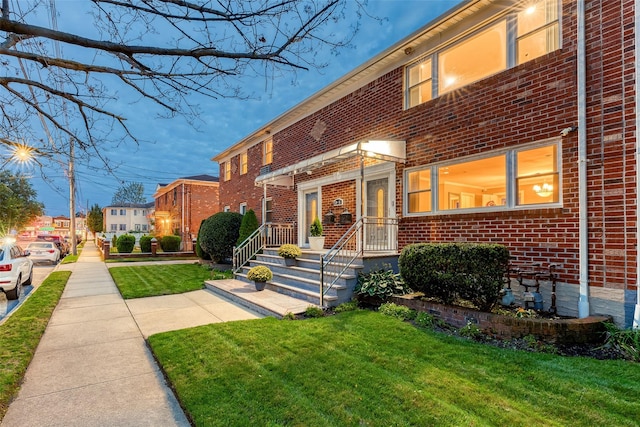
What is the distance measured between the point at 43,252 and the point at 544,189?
22.4 metres

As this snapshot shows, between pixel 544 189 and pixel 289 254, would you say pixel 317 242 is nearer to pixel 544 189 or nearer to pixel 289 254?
pixel 289 254

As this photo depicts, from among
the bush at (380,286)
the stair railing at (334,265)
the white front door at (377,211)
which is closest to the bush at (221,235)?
the white front door at (377,211)

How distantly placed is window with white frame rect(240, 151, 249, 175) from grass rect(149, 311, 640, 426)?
12057 millimetres

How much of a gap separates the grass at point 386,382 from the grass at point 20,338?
1427 mm

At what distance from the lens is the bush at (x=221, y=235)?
1354 centimetres

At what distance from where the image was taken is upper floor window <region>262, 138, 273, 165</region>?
46.1 ft

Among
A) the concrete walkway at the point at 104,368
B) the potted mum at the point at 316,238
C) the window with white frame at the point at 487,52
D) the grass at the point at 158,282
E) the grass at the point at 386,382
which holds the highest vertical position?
the window with white frame at the point at 487,52

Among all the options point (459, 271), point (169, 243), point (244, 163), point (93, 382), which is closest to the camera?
point (93, 382)

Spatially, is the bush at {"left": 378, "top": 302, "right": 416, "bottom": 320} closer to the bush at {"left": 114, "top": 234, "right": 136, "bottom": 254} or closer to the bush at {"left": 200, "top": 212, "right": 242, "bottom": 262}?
the bush at {"left": 200, "top": 212, "right": 242, "bottom": 262}

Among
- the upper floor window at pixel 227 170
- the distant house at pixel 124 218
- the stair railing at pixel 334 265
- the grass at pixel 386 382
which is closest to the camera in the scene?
the grass at pixel 386 382

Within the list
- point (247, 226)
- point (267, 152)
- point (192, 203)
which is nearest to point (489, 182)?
point (247, 226)

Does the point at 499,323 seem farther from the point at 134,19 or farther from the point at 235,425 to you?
the point at 134,19

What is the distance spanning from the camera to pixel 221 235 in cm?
1352

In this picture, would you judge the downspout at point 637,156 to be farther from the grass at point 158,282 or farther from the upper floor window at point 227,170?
the upper floor window at point 227,170
